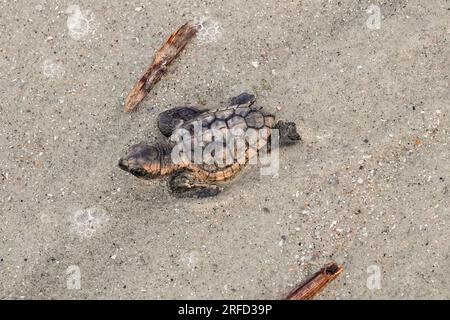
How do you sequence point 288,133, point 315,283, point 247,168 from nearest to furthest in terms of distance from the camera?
1. point 315,283
2. point 288,133
3. point 247,168

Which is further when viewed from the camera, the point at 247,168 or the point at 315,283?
the point at 247,168

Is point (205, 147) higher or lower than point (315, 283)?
higher

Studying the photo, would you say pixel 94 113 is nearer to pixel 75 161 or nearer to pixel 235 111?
pixel 75 161

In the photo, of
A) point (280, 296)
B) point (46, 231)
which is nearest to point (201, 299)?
point (280, 296)

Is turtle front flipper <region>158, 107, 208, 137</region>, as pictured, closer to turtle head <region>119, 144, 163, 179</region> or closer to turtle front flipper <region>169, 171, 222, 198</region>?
turtle head <region>119, 144, 163, 179</region>
